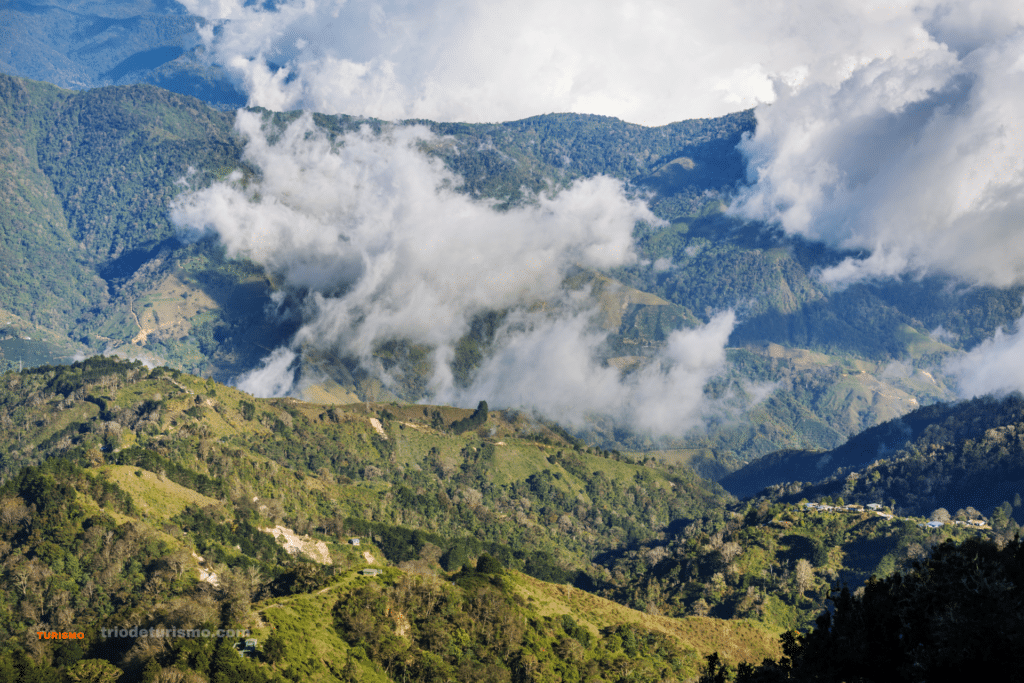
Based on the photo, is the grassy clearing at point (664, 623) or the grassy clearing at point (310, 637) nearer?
the grassy clearing at point (310, 637)

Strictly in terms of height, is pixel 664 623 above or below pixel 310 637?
above

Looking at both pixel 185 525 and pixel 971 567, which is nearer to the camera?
pixel 971 567

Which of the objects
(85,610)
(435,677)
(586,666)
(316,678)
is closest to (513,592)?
(586,666)

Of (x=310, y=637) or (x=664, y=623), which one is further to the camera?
(x=664, y=623)

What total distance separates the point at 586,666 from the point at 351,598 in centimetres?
4073

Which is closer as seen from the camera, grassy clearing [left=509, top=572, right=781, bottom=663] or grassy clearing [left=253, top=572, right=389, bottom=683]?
grassy clearing [left=253, top=572, right=389, bottom=683]

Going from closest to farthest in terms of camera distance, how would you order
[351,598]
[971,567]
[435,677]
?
1. [971,567]
2. [435,677]
3. [351,598]

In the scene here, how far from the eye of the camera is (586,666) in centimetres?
13350

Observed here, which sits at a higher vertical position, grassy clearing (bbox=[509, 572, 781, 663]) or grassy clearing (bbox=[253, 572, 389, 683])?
grassy clearing (bbox=[509, 572, 781, 663])

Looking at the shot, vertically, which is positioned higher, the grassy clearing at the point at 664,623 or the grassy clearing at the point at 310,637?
the grassy clearing at the point at 664,623

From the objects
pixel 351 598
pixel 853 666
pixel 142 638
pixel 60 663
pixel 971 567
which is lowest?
pixel 60 663

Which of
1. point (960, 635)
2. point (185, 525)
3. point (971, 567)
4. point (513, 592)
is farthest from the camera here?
point (185, 525)

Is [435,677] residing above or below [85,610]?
above

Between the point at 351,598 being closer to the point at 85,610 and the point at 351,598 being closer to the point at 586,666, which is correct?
the point at 586,666
